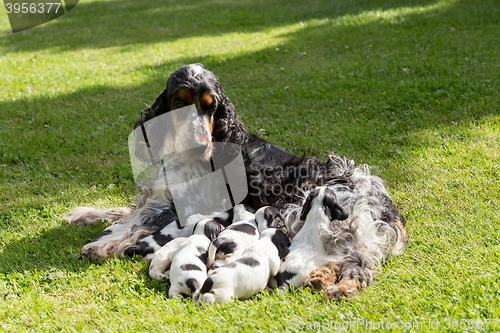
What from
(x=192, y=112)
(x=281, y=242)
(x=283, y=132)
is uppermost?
(x=192, y=112)

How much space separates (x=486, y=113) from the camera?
6.50m

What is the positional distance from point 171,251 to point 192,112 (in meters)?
1.19

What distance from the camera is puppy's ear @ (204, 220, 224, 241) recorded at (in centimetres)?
379

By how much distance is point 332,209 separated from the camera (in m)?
3.70

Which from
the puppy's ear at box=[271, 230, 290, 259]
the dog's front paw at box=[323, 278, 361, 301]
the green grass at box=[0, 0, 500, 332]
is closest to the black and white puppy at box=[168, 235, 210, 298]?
the green grass at box=[0, 0, 500, 332]

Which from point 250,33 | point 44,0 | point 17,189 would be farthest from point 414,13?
point 44,0

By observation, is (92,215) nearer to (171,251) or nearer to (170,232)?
(170,232)

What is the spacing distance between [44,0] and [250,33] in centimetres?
886

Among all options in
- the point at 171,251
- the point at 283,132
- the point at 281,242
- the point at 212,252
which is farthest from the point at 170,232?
the point at 283,132

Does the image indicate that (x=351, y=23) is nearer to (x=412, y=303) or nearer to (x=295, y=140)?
(x=295, y=140)

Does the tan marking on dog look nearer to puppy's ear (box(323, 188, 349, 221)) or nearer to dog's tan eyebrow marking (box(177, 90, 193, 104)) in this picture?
puppy's ear (box(323, 188, 349, 221))

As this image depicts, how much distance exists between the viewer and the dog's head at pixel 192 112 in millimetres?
3922

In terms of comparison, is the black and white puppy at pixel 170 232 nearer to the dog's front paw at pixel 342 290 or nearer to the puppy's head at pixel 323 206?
the puppy's head at pixel 323 206

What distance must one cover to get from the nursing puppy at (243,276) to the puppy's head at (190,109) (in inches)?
44.1
